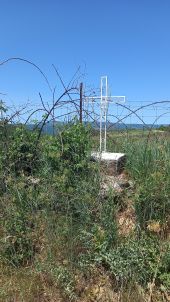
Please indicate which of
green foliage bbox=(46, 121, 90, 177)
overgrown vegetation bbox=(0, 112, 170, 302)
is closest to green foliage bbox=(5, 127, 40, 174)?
overgrown vegetation bbox=(0, 112, 170, 302)

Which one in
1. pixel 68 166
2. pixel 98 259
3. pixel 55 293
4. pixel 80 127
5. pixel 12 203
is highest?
pixel 80 127

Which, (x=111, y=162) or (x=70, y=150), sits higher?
(x=70, y=150)

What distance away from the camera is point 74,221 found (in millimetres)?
5785

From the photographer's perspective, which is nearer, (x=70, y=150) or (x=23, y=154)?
(x=70, y=150)

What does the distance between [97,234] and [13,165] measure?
5.87 ft

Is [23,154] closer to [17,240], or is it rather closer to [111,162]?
[111,162]

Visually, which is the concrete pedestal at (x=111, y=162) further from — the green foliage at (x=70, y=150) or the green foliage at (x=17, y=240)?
the green foliage at (x=17, y=240)

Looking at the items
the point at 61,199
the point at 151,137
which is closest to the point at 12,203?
the point at 61,199

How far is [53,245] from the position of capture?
560 centimetres

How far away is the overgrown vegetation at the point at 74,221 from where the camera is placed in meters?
5.23

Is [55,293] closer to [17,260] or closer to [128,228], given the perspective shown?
[17,260]

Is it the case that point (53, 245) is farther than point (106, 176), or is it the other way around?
point (106, 176)

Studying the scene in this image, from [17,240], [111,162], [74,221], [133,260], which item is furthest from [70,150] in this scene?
[133,260]

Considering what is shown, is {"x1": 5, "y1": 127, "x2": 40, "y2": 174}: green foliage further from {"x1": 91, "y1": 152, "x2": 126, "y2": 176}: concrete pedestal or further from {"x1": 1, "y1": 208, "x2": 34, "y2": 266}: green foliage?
{"x1": 1, "y1": 208, "x2": 34, "y2": 266}: green foliage
